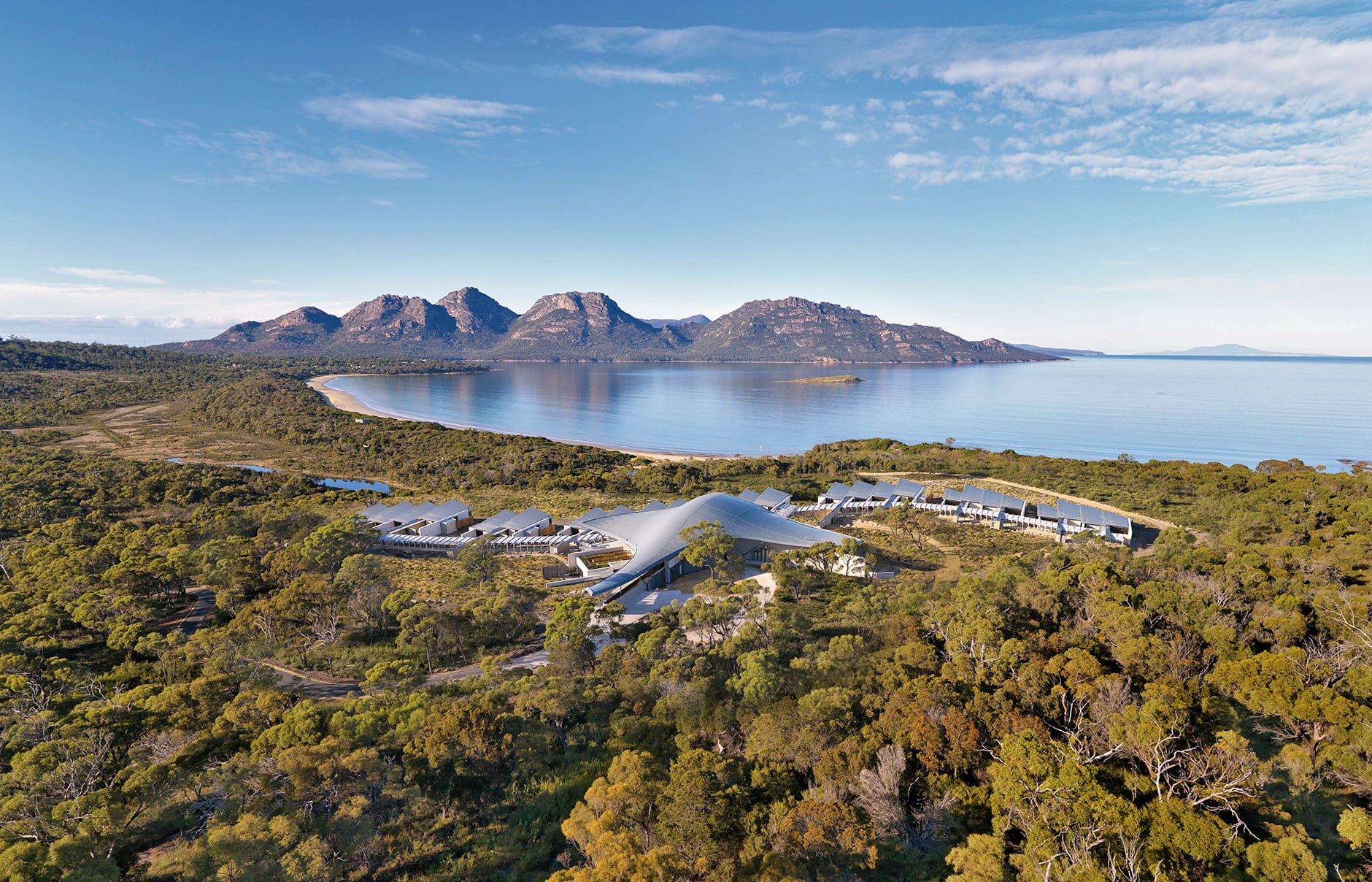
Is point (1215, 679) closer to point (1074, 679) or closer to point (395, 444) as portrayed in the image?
point (1074, 679)

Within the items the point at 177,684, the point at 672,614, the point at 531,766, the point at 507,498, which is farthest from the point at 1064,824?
the point at 507,498

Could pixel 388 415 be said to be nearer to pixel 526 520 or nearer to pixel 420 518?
pixel 420 518

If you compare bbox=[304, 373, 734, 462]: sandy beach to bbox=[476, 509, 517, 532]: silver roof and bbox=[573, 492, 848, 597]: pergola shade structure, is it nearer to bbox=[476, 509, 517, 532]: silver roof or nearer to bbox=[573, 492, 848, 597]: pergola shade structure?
bbox=[476, 509, 517, 532]: silver roof

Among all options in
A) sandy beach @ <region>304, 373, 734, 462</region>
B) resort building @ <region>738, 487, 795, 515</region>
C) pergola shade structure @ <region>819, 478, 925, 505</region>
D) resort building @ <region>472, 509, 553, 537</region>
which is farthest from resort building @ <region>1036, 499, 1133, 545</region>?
sandy beach @ <region>304, 373, 734, 462</region>

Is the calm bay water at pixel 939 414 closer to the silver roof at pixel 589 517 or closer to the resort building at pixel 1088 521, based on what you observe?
the resort building at pixel 1088 521

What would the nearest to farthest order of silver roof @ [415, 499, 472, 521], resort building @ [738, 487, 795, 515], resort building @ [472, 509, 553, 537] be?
resort building @ [472, 509, 553, 537] → silver roof @ [415, 499, 472, 521] → resort building @ [738, 487, 795, 515]

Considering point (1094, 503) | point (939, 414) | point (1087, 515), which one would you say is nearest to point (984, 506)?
point (1087, 515)
